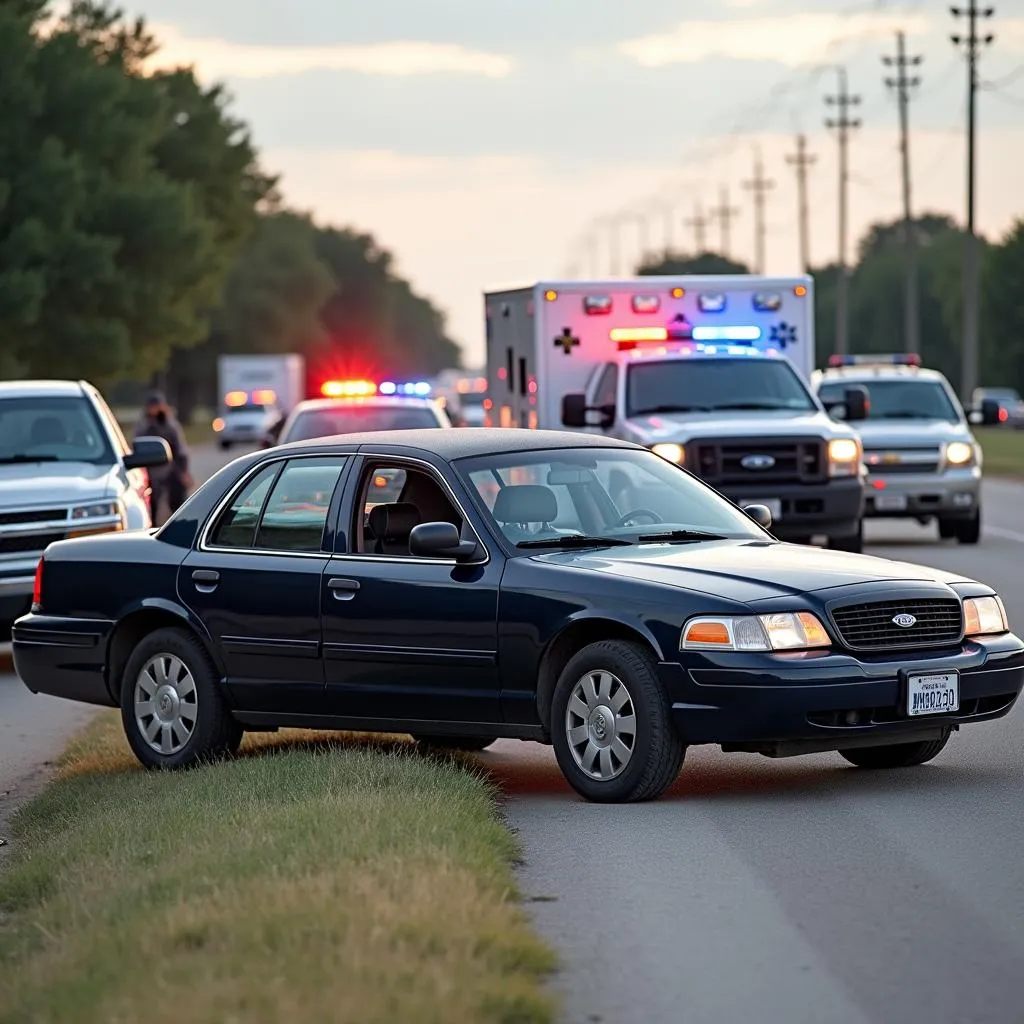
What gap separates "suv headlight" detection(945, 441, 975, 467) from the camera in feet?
92.2

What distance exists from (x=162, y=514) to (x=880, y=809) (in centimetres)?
2322

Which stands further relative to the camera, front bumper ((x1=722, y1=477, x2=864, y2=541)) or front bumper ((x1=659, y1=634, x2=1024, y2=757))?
front bumper ((x1=722, y1=477, x2=864, y2=541))

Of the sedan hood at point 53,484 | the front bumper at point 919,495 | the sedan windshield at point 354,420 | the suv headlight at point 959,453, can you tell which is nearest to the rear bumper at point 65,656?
the sedan hood at point 53,484

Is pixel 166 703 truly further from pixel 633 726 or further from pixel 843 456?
pixel 843 456

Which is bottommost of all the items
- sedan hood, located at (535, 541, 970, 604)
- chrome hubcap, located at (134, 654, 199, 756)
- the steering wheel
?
chrome hubcap, located at (134, 654, 199, 756)

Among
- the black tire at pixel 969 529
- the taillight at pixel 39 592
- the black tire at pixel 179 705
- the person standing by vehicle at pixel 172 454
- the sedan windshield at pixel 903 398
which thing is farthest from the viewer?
the sedan windshield at pixel 903 398

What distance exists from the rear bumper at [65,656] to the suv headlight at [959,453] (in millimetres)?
16676

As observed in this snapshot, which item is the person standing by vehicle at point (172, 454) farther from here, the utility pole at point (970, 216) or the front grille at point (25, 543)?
the utility pole at point (970, 216)

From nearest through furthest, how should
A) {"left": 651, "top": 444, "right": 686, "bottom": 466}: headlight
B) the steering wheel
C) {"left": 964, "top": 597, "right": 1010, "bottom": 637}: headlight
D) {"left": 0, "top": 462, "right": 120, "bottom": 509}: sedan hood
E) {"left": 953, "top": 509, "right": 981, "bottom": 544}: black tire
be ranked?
{"left": 964, "top": 597, "right": 1010, "bottom": 637}: headlight → the steering wheel → {"left": 0, "top": 462, "right": 120, "bottom": 509}: sedan hood → {"left": 651, "top": 444, "right": 686, "bottom": 466}: headlight → {"left": 953, "top": 509, "right": 981, "bottom": 544}: black tire

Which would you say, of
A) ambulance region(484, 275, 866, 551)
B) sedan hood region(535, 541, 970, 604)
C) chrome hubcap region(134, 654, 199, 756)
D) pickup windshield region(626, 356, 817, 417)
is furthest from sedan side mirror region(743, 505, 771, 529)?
pickup windshield region(626, 356, 817, 417)

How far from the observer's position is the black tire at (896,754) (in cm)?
1138

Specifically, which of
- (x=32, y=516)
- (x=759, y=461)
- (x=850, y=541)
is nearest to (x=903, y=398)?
(x=850, y=541)

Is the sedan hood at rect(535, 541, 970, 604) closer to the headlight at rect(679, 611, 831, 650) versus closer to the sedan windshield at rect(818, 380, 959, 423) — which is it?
the headlight at rect(679, 611, 831, 650)

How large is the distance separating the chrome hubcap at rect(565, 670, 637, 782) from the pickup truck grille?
12.6 m
